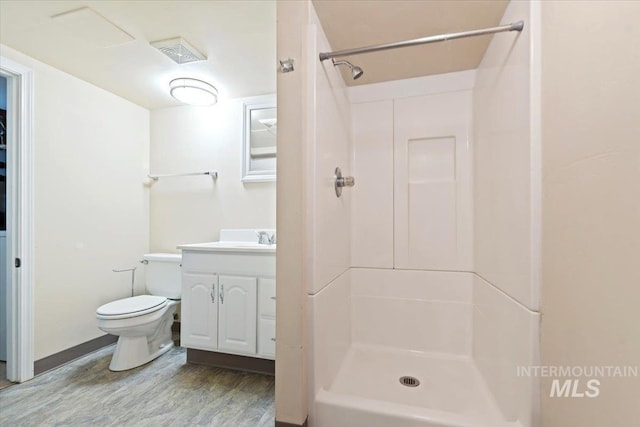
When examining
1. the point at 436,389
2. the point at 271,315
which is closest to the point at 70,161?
the point at 271,315

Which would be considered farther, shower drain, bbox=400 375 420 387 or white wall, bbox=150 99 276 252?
white wall, bbox=150 99 276 252

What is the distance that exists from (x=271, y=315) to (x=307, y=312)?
973 millimetres

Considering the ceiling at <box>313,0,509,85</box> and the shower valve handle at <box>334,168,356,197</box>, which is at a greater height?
the ceiling at <box>313,0,509,85</box>

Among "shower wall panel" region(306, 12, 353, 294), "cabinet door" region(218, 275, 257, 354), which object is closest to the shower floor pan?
"shower wall panel" region(306, 12, 353, 294)

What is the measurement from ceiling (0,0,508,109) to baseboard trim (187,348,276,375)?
1975 millimetres

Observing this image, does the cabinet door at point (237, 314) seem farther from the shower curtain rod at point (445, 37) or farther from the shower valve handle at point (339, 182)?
the shower curtain rod at point (445, 37)

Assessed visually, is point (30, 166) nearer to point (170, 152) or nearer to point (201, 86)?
point (170, 152)

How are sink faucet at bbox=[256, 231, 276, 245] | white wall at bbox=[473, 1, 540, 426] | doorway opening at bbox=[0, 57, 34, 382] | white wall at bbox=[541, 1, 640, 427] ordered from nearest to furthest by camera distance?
1. white wall at bbox=[541, 1, 640, 427]
2. white wall at bbox=[473, 1, 540, 426]
3. doorway opening at bbox=[0, 57, 34, 382]
4. sink faucet at bbox=[256, 231, 276, 245]

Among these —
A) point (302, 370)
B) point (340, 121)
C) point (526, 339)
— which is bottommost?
point (302, 370)

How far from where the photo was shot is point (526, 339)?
3.15 ft

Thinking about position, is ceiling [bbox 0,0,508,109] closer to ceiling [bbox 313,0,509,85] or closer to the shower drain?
ceiling [bbox 313,0,509,85]

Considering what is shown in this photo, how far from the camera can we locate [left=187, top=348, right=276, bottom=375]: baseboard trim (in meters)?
2.00

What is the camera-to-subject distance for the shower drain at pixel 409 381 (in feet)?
4.69

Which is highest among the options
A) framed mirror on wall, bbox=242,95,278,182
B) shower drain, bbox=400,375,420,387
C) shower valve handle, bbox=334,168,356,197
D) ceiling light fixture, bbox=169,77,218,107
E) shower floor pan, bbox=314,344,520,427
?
ceiling light fixture, bbox=169,77,218,107
